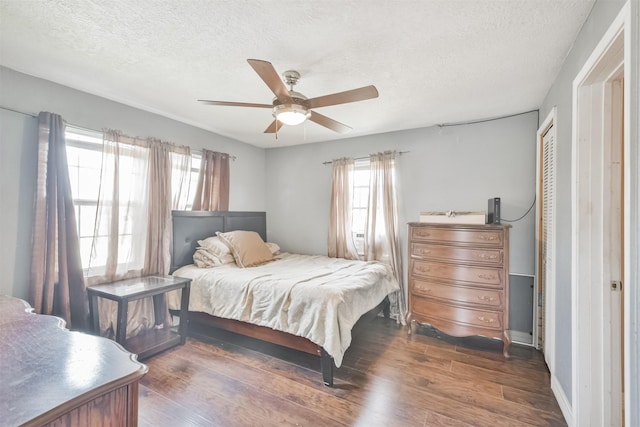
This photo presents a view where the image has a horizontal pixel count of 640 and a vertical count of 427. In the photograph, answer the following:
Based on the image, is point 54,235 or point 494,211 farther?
point 494,211

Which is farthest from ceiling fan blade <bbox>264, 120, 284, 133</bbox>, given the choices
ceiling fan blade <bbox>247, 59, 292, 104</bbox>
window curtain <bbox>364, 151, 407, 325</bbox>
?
window curtain <bbox>364, 151, 407, 325</bbox>

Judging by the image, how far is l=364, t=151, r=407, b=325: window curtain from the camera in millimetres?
3557

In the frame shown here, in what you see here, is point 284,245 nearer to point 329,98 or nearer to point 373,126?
point 373,126

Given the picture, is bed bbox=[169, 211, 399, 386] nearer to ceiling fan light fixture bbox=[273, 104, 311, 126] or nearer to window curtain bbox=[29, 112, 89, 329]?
window curtain bbox=[29, 112, 89, 329]

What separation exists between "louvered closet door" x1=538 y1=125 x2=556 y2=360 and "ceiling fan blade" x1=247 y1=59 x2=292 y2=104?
6.79 ft

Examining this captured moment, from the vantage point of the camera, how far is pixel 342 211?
3920mm

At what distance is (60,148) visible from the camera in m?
2.35

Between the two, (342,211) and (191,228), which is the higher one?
(342,211)

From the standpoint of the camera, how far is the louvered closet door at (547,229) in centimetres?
218

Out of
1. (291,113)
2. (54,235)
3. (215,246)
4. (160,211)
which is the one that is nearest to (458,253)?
(291,113)

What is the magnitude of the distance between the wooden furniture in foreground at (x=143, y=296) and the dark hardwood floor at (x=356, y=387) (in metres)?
0.12

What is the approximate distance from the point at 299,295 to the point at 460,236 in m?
1.68

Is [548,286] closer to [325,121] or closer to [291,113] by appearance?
[325,121]

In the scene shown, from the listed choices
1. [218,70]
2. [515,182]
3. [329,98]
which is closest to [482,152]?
[515,182]
